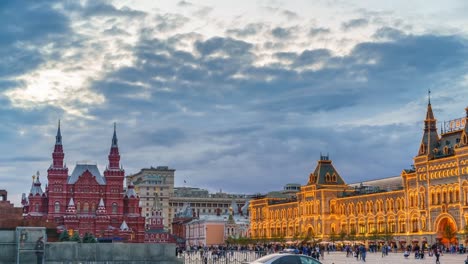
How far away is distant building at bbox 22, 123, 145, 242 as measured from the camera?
408 ft

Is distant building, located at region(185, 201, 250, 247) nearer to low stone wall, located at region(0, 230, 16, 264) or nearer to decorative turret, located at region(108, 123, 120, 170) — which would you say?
decorative turret, located at region(108, 123, 120, 170)

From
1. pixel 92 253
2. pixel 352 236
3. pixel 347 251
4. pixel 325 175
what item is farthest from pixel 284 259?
pixel 325 175

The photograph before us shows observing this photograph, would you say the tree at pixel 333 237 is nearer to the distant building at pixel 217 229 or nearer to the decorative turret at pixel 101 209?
the decorative turret at pixel 101 209

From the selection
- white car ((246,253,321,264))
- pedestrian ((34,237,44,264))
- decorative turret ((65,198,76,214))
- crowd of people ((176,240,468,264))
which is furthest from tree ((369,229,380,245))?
pedestrian ((34,237,44,264))

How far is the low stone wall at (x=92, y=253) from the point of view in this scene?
1248 inches

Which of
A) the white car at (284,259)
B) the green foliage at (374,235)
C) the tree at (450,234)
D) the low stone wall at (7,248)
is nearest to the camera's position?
the white car at (284,259)

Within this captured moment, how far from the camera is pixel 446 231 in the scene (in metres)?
87.0

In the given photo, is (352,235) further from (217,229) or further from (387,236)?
(217,229)

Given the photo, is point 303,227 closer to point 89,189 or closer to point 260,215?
point 260,215

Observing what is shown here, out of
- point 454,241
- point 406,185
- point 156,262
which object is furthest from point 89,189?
point 156,262

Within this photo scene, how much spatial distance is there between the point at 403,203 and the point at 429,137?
36.3ft

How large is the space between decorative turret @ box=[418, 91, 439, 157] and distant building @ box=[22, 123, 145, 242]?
55.3m

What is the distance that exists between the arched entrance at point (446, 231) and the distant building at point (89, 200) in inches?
2220

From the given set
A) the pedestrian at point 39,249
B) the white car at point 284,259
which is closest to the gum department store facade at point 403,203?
the white car at point 284,259
